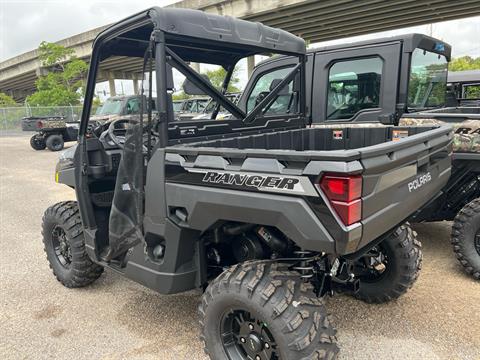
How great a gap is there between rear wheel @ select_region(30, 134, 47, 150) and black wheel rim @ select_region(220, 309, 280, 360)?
16.0m

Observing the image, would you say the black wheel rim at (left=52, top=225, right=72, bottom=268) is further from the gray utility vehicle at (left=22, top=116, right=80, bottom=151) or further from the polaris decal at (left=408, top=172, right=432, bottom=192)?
the gray utility vehicle at (left=22, top=116, right=80, bottom=151)

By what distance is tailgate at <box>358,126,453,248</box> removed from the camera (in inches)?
75.4

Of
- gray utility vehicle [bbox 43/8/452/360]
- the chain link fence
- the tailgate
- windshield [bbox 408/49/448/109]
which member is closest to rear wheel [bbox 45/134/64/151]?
the chain link fence

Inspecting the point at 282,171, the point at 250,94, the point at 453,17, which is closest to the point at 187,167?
the point at 282,171

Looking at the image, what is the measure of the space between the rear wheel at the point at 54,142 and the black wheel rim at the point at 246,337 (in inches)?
607

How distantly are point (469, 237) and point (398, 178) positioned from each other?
2007mm

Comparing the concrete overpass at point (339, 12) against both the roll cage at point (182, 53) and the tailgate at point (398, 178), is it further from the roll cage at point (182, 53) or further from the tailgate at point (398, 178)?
the tailgate at point (398, 178)

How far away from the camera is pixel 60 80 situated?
30188 millimetres

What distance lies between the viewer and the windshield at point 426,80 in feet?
15.4

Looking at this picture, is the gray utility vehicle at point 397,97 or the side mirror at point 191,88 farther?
the gray utility vehicle at point 397,97

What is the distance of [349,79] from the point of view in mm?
4883

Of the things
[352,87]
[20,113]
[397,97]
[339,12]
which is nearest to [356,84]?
[352,87]

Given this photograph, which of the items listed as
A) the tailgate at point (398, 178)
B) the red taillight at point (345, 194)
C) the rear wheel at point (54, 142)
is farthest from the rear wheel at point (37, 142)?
the red taillight at point (345, 194)

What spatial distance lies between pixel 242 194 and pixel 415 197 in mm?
1052
